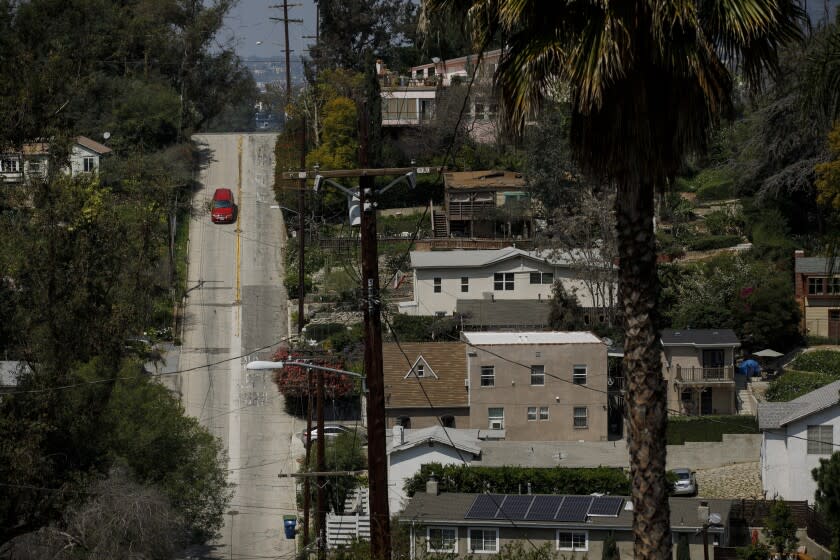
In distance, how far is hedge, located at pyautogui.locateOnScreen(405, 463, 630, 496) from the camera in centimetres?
4397

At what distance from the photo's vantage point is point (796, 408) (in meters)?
46.6

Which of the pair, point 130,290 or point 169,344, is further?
point 169,344

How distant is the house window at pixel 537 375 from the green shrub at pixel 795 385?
9.12 m

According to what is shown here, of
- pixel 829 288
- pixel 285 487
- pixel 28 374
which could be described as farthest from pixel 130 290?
pixel 829 288

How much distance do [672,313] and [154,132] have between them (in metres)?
37.1

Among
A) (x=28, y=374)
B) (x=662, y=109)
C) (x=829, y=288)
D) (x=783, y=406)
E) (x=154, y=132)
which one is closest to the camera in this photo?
(x=662, y=109)

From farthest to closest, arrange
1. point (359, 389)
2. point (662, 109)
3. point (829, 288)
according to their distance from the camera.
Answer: point (829, 288), point (359, 389), point (662, 109)

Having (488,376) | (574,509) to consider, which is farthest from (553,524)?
(488,376)

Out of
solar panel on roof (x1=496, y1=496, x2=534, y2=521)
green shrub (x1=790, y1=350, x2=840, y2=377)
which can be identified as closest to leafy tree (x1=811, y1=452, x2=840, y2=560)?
solar panel on roof (x1=496, y1=496, x2=534, y2=521)

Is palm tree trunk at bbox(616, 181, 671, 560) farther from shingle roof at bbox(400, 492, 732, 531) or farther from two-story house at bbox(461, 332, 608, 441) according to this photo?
two-story house at bbox(461, 332, 608, 441)

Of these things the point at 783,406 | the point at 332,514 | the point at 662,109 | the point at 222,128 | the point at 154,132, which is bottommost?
the point at 332,514

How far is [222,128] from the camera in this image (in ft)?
446

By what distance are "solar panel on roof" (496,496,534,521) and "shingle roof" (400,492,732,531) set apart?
30 centimetres

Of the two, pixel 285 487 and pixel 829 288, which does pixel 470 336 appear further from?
pixel 829 288
